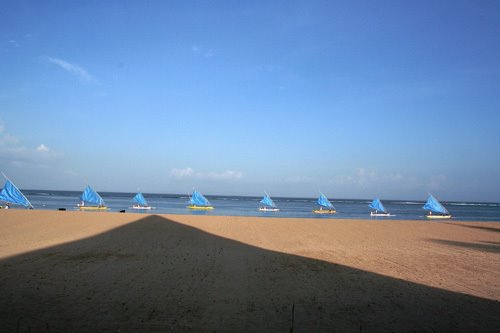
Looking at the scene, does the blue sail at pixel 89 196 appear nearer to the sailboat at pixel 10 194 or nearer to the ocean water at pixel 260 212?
the ocean water at pixel 260 212

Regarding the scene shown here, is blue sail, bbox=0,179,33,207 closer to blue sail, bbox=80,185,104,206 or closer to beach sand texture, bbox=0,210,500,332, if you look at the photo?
blue sail, bbox=80,185,104,206

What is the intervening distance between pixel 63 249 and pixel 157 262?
456cm

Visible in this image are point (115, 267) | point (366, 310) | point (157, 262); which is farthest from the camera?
point (157, 262)

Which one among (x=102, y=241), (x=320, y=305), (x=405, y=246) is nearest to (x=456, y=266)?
(x=405, y=246)

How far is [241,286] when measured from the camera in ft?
28.0

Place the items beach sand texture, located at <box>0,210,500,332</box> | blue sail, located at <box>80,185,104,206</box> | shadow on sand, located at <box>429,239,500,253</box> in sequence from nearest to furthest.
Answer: beach sand texture, located at <box>0,210,500,332</box> → shadow on sand, located at <box>429,239,500,253</box> → blue sail, located at <box>80,185,104,206</box>

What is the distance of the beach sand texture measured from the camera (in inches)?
244

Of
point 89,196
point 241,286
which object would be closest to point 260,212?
point 89,196

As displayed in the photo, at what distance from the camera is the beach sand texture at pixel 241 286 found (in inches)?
244

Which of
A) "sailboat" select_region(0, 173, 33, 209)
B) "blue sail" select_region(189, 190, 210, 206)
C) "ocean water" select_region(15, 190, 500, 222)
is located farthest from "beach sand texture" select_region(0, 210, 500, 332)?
"blue sail" select_region(189, 190, 210, 206)

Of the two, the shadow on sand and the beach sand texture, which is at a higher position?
the beach sand texture

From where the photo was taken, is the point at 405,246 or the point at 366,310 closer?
the point at 366,310

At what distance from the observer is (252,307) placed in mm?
7016

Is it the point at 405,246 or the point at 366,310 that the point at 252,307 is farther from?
the point at 405,246
